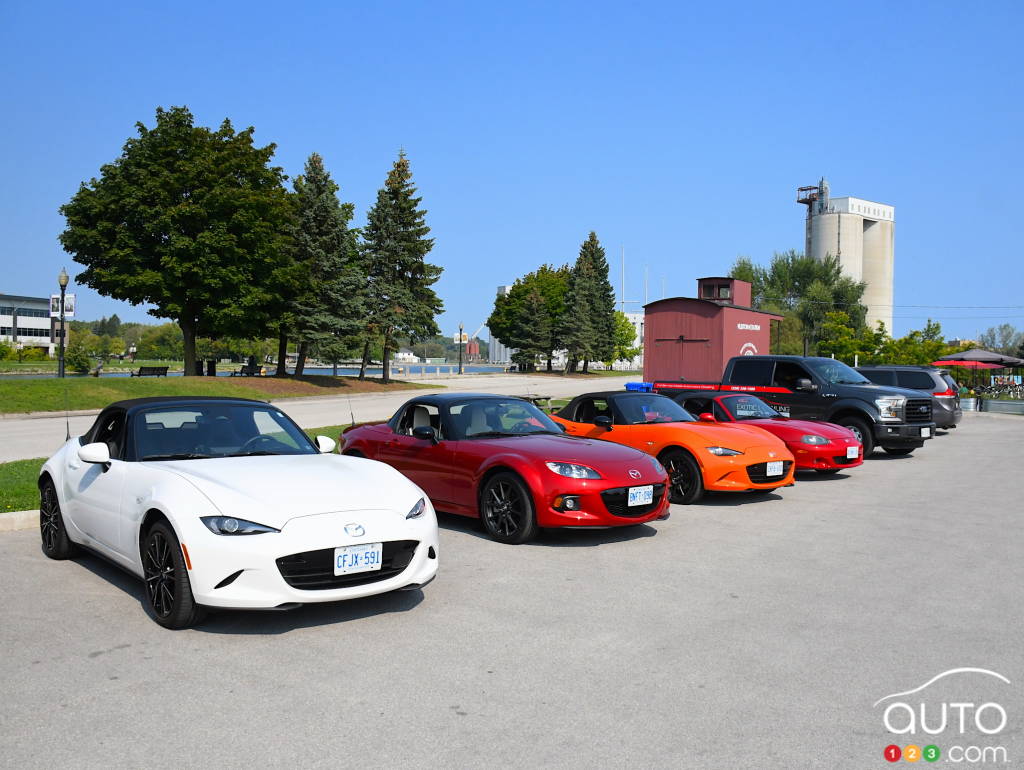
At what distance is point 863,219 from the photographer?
10188cm

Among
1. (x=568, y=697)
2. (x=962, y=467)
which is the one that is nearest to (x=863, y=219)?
(x=962, y=467)

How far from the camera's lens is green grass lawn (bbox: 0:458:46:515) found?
8.91 m

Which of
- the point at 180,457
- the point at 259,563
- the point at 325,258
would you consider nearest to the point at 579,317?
the point at 325,258

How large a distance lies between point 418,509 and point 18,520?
5122 millimetres

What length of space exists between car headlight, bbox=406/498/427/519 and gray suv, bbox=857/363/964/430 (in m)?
19.1

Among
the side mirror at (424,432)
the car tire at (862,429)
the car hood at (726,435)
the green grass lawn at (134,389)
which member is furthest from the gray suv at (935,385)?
the green grass lawn at (134,389)

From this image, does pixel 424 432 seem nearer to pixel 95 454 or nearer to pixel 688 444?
pixel 95 454

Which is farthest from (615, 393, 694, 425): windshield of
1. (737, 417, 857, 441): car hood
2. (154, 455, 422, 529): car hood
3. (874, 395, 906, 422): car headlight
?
(874, 395, 906, 422): car headlight

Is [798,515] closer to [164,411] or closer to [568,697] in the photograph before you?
[568,697]

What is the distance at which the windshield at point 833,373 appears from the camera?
55.8 ft

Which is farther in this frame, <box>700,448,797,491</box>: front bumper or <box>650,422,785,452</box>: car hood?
<box>650,422,785,452</box>: car hood

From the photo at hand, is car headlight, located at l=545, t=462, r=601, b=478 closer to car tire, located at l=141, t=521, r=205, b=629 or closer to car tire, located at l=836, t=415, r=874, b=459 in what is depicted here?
car tire, located at l=141, t=521, r=205, b=629

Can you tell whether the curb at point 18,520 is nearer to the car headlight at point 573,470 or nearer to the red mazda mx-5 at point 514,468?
the red mazda mx-5 at point 514,468

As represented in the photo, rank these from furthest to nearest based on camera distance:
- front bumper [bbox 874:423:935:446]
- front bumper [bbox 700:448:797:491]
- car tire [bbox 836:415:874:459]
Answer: car tire [bbox 836:415:874:459]
front bumper [bbox 874:423:935:446]
front bumper [bbox 700:448:797:491]
